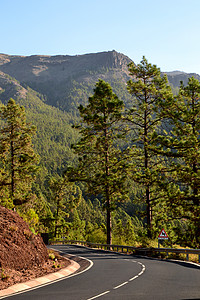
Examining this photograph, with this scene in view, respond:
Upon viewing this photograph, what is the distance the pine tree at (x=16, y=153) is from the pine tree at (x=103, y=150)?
7.07 metres

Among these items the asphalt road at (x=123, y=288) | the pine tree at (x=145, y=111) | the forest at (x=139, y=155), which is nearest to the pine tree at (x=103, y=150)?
the forest at (x=139, y=155)

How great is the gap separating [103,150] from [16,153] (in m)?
10.7

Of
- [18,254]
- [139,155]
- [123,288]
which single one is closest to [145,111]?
[139,155]

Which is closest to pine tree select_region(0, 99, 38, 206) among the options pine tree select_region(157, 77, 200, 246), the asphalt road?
pine tree select_region(157, 77, 200, 246)

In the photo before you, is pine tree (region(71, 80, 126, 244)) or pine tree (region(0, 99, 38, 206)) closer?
pine tree (region(71, 80, 126, 244))

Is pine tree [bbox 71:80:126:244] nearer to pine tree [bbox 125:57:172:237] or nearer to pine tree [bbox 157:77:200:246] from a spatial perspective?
pine tree [bbox 125:57:172:237]

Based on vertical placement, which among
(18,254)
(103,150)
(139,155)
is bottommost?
(18,254)

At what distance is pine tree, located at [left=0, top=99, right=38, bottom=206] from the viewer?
37312 mm

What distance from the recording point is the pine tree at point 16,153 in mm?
37312

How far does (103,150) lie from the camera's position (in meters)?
33.3

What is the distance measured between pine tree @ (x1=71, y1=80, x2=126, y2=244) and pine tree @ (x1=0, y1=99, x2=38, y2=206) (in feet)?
23.2

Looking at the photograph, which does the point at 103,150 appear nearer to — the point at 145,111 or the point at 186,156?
the point at 145,111

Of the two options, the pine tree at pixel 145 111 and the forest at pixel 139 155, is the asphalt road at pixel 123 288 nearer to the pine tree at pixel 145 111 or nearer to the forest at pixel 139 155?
the forest at pixel 139 155

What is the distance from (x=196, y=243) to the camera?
24375mm
